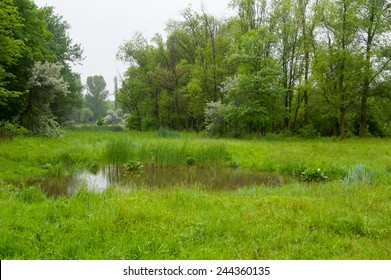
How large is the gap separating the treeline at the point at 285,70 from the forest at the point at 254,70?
93 millimetres

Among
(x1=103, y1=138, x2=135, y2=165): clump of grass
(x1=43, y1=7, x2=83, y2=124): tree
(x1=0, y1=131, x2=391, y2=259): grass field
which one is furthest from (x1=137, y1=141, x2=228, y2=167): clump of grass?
(x1=43, y1=7, x2=83, y2=124): tree

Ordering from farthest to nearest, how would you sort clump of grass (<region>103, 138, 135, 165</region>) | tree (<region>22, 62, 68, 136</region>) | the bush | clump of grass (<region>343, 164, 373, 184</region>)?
1. tree (<region>22, 62, 68, 136</region>)
2. the bush
3. clump of grass (<region>103, 138, 135, 165</region>)
4. clump of grass (<region>343, 164, 373, 184</region>)

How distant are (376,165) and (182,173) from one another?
24.2 ft

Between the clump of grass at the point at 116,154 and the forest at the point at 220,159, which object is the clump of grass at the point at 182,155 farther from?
the clump of grass at the point at 116,154

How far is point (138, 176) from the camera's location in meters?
11.4

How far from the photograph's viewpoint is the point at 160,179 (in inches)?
439

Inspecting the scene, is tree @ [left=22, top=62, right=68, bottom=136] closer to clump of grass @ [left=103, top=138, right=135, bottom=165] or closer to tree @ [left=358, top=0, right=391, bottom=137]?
clump of grass @ [left=103, top=138, right=135, bottom=165]

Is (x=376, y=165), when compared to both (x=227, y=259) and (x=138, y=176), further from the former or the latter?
(x=227, y=259)

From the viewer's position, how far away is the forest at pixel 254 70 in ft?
71.4

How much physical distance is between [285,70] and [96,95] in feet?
239

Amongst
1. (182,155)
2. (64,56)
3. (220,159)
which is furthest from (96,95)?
(220,159)

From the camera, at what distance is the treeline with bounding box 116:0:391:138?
918 inches

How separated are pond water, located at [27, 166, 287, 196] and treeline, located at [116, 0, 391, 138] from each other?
11115mm

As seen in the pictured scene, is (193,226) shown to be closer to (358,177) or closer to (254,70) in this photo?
(358,177)
